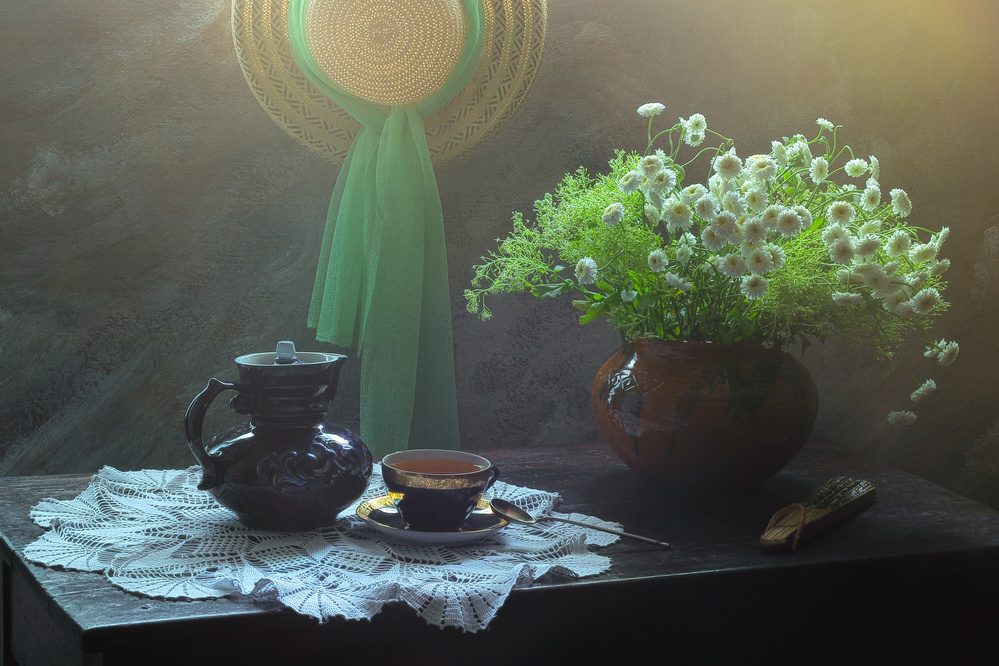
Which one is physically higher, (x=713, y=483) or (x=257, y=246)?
(x=257, y=246)

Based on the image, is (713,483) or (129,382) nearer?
(713,483)

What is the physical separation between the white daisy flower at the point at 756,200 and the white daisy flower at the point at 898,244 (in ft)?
0.52

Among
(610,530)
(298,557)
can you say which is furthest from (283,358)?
(610,530)

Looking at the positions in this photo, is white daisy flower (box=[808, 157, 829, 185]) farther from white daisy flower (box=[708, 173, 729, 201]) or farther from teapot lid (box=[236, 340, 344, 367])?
teapot lid (box=[236, 340, 344, 367])

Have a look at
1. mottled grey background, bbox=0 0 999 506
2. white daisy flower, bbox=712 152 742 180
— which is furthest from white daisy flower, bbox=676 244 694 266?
mottled grey background, bbox=0 0 999 506

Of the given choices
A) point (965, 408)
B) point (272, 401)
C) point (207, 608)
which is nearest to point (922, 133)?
point (965, 408)

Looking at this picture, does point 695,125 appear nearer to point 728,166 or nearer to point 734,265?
point 728,166

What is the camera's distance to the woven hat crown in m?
1.63

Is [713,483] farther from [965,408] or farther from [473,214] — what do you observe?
[965,408]

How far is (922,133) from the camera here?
89.7 inches

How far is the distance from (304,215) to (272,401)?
114 centimetres

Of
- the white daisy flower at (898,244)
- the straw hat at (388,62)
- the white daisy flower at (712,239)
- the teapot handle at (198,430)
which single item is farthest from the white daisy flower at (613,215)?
the straw hat at (388,62)

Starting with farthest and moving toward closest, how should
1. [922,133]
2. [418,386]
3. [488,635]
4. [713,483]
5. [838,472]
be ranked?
[922,133] < [418,386] < [838,472] < [713,483] < [488,635]

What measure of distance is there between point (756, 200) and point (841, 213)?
0.11 m
